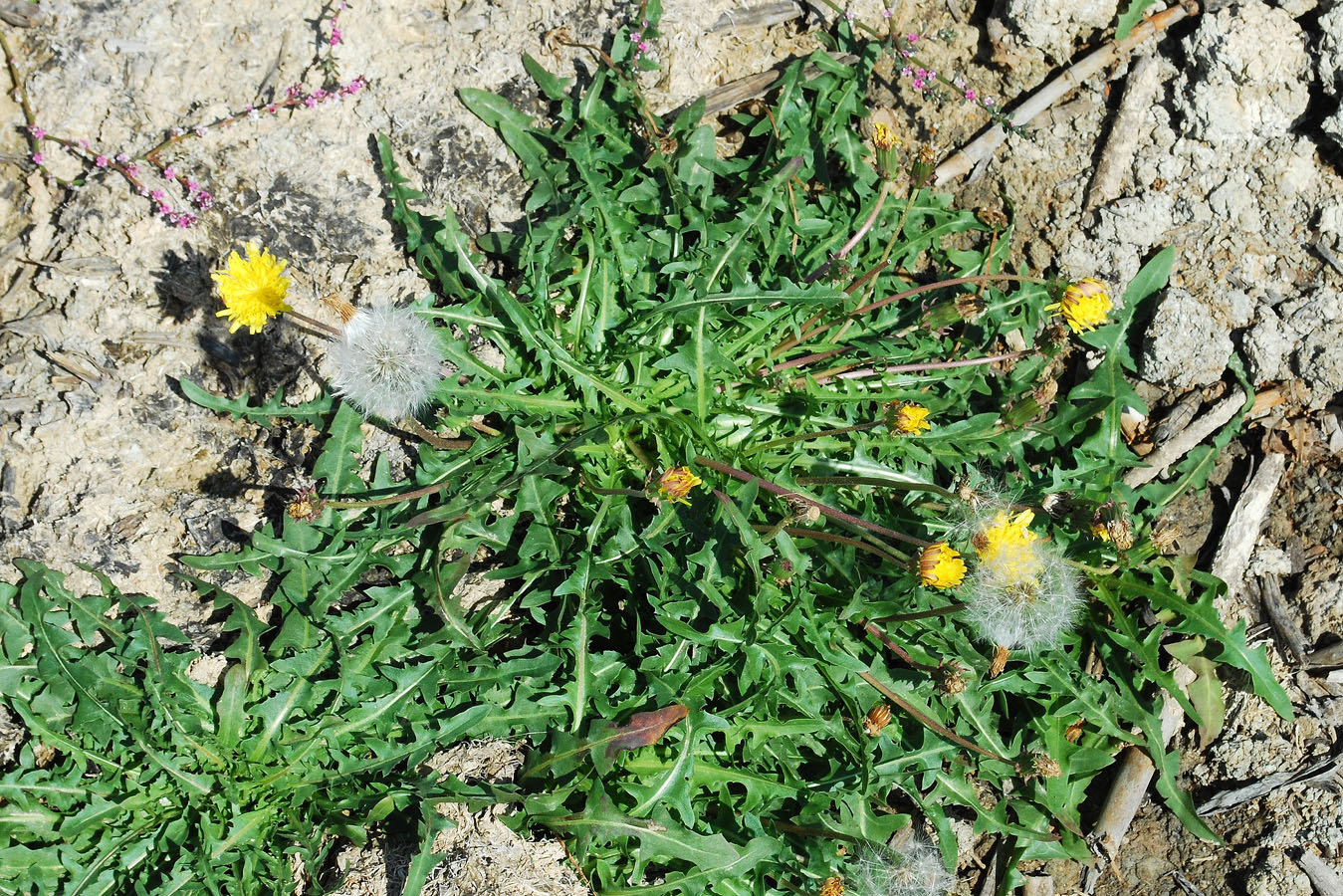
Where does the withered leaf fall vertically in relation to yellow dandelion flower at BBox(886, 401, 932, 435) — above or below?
below

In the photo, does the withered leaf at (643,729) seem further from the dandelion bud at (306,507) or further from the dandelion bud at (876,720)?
the dandelion bud at (306,507)

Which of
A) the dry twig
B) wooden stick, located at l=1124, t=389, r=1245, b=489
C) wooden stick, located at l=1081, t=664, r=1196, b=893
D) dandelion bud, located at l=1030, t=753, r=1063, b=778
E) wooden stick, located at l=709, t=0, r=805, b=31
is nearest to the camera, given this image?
dandelion bud, located at l=1030, t=753, r=1063, b=778

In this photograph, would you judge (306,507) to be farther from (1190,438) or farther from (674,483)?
(1190,438)

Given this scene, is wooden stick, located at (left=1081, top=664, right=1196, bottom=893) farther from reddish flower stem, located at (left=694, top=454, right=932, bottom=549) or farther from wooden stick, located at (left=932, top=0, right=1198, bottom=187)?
wooden stick, located at (left=932, top=0, right=1198, bottom=187)

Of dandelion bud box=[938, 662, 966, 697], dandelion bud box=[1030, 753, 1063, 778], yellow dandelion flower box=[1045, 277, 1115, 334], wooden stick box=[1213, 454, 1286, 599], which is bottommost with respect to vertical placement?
dandelion bud box=[1030, 753, 1063, 778]

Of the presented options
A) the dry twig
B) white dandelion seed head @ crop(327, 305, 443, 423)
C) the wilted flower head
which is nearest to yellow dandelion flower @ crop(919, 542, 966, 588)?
the wilted flower head

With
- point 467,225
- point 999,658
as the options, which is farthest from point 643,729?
point 467,225

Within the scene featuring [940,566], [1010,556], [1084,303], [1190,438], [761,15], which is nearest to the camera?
[940,566]

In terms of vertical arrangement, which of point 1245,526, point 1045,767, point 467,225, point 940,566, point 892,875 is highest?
point 467,225
